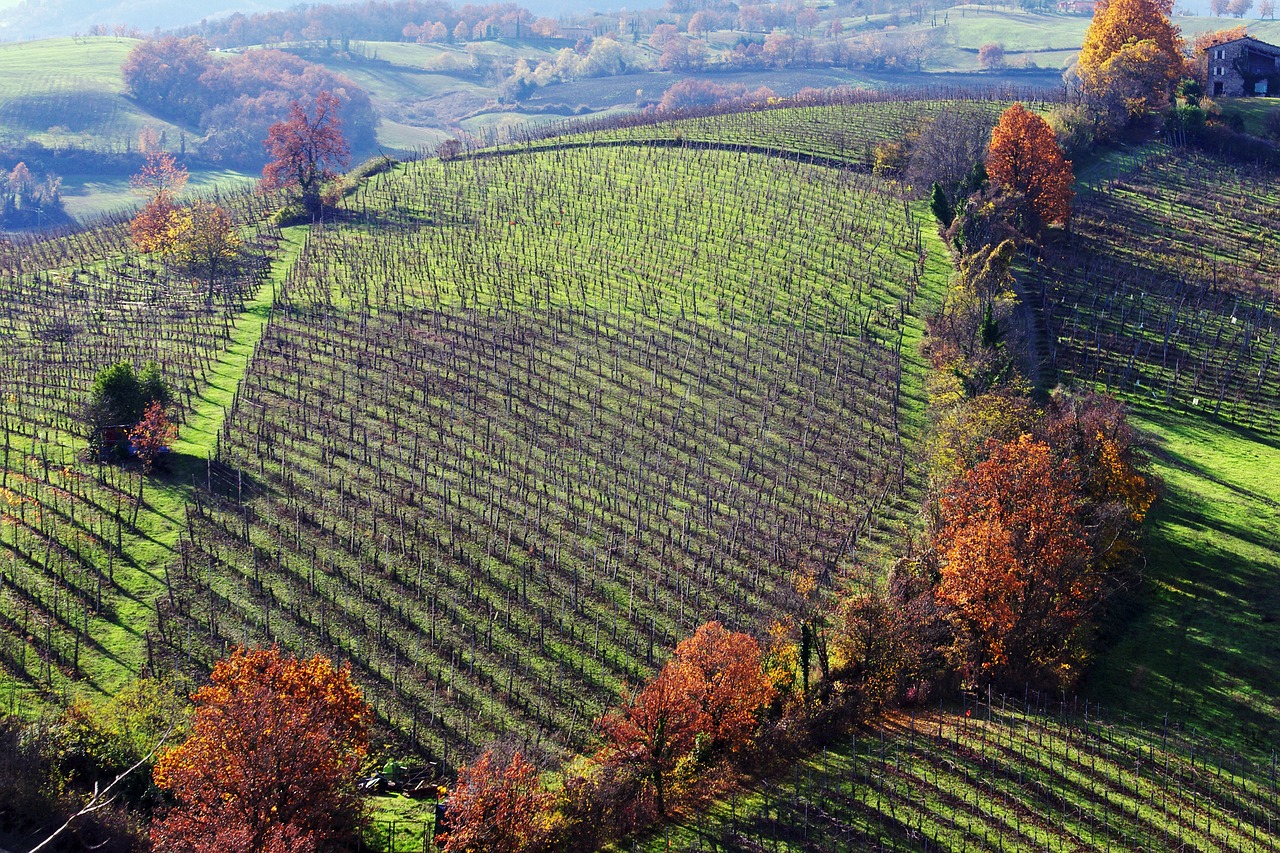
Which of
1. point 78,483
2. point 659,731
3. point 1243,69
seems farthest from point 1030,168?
point 78,483

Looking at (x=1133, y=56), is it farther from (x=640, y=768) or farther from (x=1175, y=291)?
(x=640, y=768)

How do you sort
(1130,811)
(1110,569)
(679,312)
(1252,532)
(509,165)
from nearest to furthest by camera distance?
(1130,811) → (1110,569) → (1252,532) → (679,312) → (509,165)

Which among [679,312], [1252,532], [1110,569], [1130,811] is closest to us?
[1130,811]

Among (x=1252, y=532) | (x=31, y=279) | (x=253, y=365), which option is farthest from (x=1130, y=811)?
(x=31, y=279)

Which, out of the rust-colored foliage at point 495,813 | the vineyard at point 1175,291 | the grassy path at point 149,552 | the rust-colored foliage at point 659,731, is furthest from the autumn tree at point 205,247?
the vineyard at point 1175,291

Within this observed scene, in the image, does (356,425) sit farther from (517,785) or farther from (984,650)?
(984,650)

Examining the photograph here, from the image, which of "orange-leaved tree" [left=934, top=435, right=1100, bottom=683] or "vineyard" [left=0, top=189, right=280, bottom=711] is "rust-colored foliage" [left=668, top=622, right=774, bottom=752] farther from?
"vineyard" [left=0, top=189, right=280, bottom=711]
